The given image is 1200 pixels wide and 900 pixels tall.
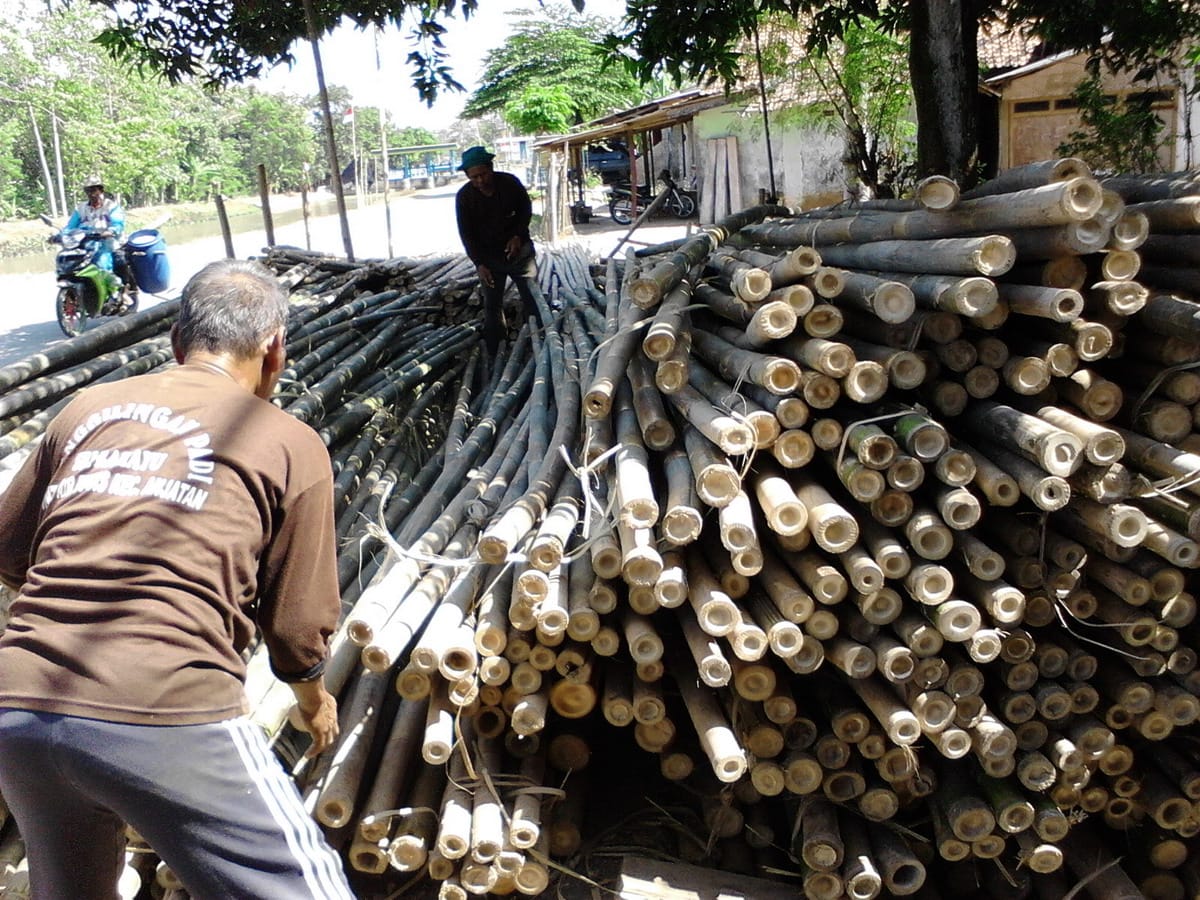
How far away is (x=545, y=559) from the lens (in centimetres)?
285

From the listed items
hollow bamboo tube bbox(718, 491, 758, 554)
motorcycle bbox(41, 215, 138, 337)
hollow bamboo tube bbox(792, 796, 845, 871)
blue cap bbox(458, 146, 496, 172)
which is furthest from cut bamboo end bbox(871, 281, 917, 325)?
motorcycle bbox(41, 215, 138, 337)

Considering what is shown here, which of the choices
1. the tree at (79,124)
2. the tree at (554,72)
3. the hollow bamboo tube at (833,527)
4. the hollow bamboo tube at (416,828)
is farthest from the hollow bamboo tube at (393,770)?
the tree at (554,72)

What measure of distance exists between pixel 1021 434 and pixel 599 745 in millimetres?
1907

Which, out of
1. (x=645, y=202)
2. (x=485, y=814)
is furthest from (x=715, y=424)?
(x=645, y=202)

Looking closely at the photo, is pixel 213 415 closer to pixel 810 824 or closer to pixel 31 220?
pixel 810 824

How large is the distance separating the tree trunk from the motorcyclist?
912cm

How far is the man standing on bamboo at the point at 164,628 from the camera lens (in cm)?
188

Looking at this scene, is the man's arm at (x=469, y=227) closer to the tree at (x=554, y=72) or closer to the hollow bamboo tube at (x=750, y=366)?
the hollow bamboo tube at (x=750, y=366)

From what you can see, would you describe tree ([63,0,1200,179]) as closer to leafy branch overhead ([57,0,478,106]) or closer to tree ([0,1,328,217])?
leafy branch overhead ([57,0,478,106])

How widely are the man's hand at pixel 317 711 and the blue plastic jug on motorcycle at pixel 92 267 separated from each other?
970 centimetres

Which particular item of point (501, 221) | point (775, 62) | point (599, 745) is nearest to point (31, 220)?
point (775, 62)

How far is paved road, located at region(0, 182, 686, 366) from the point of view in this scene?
12.3m

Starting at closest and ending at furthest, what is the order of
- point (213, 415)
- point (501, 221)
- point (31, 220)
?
1. point (213, 415)
2. point (501, 221)
3. point (31, 220)

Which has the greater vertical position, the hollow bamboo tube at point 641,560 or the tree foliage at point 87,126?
the tree foliage at point 87,126
